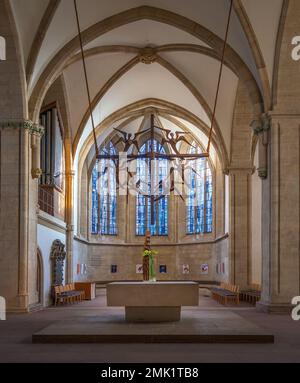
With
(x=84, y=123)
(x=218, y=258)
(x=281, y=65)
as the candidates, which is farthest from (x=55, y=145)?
(x=218, y=258)

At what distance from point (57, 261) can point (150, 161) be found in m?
5.32

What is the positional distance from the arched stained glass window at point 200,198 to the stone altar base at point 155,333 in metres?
21.9

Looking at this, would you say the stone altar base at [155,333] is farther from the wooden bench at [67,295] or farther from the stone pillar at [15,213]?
the wooden bench at [67,295]

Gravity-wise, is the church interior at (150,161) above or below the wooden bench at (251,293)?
above

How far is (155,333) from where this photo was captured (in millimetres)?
12188

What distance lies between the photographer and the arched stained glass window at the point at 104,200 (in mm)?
37500

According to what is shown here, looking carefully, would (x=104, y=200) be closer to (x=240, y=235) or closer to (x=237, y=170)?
(x=237, y=170)

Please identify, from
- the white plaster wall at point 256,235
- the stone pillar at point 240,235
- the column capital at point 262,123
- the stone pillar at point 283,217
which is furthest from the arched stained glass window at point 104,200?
the stone pillar at point 283,217

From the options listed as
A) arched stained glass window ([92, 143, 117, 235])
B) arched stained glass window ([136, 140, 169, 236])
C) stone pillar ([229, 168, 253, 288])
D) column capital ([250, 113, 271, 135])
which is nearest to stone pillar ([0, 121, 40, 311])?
column capital ([250, 113, 271, 135])

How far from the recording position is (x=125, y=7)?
2130 cm

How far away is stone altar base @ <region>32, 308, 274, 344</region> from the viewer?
1195cm

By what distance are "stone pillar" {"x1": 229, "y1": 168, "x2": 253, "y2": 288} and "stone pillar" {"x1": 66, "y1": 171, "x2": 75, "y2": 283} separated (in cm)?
708

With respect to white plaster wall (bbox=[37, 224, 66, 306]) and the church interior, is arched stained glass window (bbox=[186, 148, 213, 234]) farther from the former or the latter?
white plaster wall (bbox=[37, 224, 66, 306])

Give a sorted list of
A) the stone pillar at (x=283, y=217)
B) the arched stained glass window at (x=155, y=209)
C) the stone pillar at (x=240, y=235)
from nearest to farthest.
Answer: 1. the stone pillar at (x=283, y=217)
2. the stone pillar at (x=240, y=235)
3. the arched stained glass window at (x=155, y=209)
